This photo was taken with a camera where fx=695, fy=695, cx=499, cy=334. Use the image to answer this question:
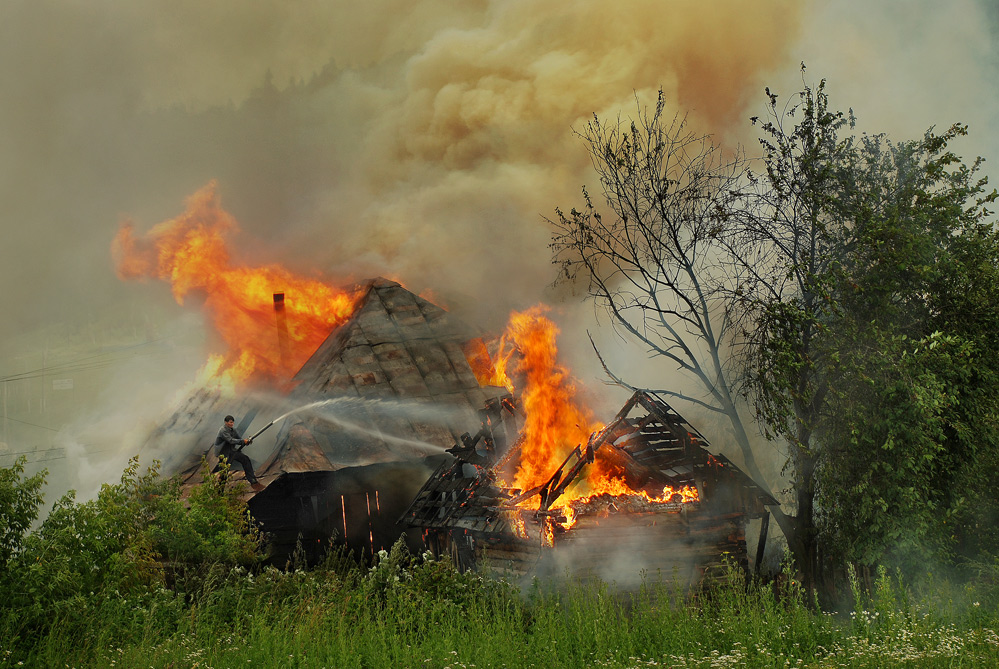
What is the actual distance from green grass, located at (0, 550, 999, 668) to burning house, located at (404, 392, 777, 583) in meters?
1.73

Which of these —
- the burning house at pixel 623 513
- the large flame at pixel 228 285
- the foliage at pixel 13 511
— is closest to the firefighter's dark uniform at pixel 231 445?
the burning house at pixel 623 513

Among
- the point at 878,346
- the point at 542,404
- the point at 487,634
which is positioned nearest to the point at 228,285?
the point at 542,404

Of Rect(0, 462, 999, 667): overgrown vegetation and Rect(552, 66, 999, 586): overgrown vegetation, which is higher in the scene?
Rect(552, 66, 999, 586): overgrown vegetation

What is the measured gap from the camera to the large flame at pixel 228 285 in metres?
22.5

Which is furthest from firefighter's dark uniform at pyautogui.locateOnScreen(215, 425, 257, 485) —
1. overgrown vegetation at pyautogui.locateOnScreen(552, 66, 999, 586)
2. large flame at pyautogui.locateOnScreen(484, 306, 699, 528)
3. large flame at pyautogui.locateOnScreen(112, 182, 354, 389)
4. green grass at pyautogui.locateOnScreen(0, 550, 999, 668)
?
overgrown vegetation at pyautogui.locateOnScreen(552, 66, 999, 586)

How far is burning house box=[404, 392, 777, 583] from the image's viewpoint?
11.7 meters

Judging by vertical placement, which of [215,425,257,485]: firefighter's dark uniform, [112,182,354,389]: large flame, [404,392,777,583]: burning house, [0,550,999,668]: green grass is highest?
[112,182,354,389]: large flame

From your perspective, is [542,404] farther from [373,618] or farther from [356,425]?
[373,618]

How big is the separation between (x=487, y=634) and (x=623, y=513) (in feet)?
14.2

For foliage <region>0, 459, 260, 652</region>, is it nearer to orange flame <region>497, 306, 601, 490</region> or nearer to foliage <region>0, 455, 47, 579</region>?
foliage <region>0, 455, 47, 579</region>

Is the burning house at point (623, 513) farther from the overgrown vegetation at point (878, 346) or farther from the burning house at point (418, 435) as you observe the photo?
the overgrown vegetation at point (878, 346)

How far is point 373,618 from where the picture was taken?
9930 mm

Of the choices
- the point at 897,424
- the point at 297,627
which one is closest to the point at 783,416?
the point at 897,424

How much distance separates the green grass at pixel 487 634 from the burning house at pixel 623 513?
1729 mm
